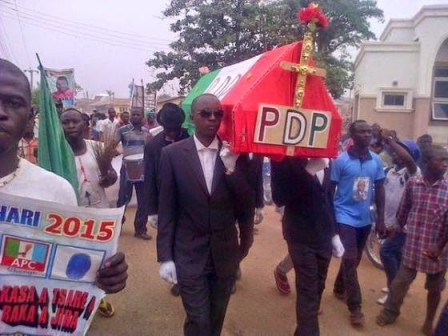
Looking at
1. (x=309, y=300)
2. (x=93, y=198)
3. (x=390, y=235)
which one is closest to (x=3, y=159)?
(x=93, y=198)

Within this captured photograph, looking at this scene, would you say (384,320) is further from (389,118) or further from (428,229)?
(389,118)

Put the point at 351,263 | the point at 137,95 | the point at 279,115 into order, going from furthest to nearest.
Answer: the point at 137,95 → the point at 351,263 → the point at 279,115

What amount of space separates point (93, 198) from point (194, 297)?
1331 mm

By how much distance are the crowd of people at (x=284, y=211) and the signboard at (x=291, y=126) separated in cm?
26

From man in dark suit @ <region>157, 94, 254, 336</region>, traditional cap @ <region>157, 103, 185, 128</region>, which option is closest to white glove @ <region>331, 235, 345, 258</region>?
man in dark suit @ <region>157, 94, 254, 336</region>

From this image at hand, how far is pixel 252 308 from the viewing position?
13.8 feet

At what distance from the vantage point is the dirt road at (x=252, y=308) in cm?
381

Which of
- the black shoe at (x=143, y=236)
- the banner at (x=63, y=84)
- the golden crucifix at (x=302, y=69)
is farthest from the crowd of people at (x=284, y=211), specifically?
the banner at (x=63, y=84)

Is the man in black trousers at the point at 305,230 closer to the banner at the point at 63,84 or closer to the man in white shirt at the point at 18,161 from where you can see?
the man in white shirt at the point at 18,161

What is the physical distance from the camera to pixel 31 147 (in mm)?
6625

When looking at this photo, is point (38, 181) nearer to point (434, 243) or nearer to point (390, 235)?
point (434, 243)

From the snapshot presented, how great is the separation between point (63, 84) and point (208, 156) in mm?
9403

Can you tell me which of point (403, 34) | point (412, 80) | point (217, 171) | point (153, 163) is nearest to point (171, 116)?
point (153, 163)

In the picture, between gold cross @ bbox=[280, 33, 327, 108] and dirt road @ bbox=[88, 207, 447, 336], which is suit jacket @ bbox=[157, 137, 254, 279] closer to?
gold cross @ bbox=[280, 33, 327, 108]
